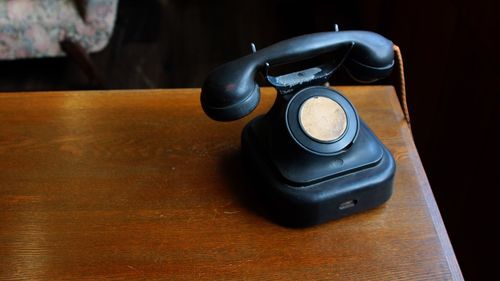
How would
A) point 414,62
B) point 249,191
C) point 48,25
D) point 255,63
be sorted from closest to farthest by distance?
point 255,63, point 249,191, point 414,62, point 48,25

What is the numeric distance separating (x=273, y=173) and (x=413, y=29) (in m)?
0.80

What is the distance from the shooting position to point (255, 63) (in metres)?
0.72

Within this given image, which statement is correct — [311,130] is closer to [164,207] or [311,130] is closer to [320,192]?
[320,192]

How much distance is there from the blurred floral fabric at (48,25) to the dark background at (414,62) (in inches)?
8.6

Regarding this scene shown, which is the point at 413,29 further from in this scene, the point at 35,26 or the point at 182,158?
the point at 35,26

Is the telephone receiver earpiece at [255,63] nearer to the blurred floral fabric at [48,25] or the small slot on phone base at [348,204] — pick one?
the small slot on phone base at [348,204]

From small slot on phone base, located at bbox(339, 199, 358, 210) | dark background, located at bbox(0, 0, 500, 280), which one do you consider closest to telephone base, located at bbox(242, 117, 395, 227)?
small slot on phone base, located at bbox(339, 199, 358, 210)

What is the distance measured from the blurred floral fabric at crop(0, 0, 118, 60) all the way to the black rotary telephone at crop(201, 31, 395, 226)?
3.19ft

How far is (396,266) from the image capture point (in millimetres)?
732

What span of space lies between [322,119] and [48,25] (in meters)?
1.13

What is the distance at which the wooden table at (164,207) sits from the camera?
73 centimetres

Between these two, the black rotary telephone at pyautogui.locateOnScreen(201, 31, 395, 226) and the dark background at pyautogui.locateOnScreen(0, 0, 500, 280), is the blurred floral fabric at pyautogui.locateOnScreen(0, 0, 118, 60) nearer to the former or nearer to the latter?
the dark background at pyautogui.locateOnScreen(0, 0, 500, 280)

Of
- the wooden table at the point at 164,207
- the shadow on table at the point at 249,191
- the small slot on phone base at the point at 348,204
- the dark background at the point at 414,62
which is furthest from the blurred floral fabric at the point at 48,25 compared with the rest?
the small slot on phone base at the point at 348,204

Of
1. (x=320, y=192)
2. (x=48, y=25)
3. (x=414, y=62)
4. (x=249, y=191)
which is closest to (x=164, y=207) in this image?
(x=249, y=191)
